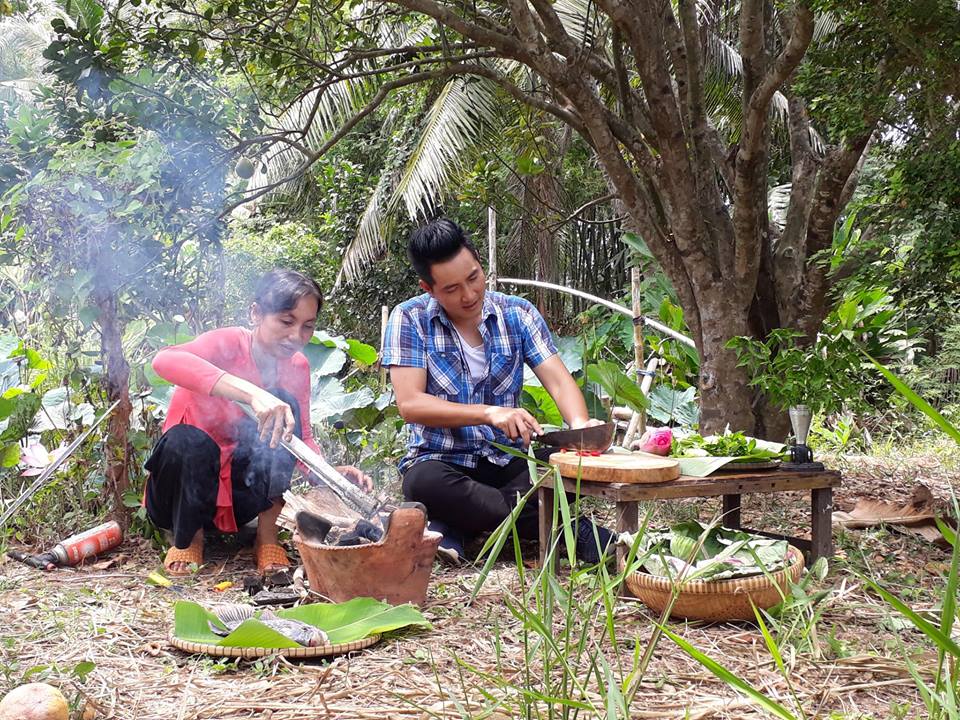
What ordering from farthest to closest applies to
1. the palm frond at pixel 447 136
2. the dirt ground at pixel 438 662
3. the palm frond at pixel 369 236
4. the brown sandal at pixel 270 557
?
the palm frond at pixel 369 236, the palm frond at pixel 447 136, the brown sandal at pixel 270 557, the dirt ground at pixel 438 662

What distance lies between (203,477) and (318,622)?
1.16 meters

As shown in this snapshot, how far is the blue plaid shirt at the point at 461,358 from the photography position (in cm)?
358

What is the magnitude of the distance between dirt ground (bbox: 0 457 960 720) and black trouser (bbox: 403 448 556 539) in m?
0.23

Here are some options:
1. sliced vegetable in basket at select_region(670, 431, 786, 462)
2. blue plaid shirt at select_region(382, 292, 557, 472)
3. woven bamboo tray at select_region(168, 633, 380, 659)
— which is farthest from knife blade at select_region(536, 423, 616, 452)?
woven bamboo tray at select_region(168, 633, 380, 659)

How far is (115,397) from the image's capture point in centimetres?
386

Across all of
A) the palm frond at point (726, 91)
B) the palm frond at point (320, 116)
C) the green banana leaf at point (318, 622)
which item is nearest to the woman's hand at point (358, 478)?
the green banana leaf at point (318, 622)

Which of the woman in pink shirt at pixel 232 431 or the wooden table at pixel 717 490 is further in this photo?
the woman in pink shirt at pixel 232 431

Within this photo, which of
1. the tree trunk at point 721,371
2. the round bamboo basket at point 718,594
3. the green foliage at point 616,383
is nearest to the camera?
the round bamboo basket at point 718,594

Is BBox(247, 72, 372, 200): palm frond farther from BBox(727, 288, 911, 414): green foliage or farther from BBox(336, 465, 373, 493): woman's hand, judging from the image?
BBox(336, 465, 373, 493): woman's hand

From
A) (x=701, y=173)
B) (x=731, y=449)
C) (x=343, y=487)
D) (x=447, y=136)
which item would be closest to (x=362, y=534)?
(x=343, y=487)

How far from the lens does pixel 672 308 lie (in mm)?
6207

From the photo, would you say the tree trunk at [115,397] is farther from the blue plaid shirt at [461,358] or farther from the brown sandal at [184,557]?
the blue plaid shirt at [461,358]

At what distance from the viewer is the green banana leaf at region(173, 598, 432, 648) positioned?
→ 7.45 ft

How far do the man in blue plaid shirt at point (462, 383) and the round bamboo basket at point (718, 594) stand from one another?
2.35 ft
